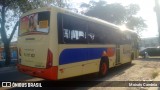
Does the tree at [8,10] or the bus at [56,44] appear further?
the tree at [8,10]

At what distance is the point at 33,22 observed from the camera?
9.15 metres

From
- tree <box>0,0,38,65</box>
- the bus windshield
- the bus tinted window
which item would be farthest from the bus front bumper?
tree <box>0,0,38,65</box>

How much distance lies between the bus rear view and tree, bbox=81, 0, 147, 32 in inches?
1800

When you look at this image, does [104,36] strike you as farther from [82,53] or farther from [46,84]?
[46,84]

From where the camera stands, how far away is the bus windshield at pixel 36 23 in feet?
28.3

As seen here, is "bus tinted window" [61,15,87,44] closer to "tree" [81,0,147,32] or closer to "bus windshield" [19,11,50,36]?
"bus windshield" [19,11,50,36]

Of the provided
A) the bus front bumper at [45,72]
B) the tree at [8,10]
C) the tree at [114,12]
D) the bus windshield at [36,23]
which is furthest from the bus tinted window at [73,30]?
the tree at [114,12]

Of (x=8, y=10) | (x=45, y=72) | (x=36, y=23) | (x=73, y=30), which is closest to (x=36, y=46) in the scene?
(x=36, y=23)

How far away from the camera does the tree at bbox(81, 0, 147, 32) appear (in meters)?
54.2

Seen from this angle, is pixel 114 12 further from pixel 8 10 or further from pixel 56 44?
pixel 56 44

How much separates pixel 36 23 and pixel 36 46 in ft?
3.06

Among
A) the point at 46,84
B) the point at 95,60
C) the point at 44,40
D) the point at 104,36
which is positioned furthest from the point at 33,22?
the point at 104,36

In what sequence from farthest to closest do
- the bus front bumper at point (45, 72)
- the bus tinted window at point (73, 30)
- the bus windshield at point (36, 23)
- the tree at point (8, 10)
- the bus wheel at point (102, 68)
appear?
1. the tree at point (8, 10)
2. the bus wheel at point (102, 68)
3. the bus tinted window at point (73, 30)
4. the bus windshield at point (36, 23)
5. the bus front bumper at point (45, 72)

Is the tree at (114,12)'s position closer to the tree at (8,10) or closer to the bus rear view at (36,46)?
the tree at (8,10)
